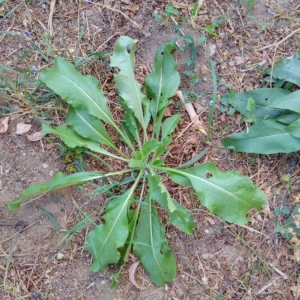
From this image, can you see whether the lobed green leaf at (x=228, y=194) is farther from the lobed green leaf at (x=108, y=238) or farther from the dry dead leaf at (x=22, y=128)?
the dry dead leaf at (x=22, y=128)

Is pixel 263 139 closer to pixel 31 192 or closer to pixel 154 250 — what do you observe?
pixel 154 250

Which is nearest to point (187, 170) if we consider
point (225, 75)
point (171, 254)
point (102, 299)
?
point (171, 254)

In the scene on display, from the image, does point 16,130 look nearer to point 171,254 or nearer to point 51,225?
point 51,225

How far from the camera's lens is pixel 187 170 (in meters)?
2.16

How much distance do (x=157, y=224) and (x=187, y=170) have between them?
301mm

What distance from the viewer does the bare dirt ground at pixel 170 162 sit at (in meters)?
2.21

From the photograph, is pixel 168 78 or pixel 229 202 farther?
pixel 168 78

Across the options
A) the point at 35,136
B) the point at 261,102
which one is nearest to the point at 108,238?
the point at 35,136

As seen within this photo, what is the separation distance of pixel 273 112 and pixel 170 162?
60 centimetres

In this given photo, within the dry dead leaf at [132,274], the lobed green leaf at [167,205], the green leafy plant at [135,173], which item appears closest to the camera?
the lobed green leaf at [167,205]

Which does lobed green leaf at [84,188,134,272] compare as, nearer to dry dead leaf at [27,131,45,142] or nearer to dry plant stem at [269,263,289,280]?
dry dead leaf at [27,131,45,142]

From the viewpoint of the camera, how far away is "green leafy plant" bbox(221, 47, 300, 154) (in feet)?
7.40

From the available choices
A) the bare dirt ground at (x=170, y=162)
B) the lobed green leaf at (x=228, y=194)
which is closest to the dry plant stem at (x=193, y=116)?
the bare dirt ground at (x=170, y=162)

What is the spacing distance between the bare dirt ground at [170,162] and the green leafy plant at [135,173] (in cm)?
11
